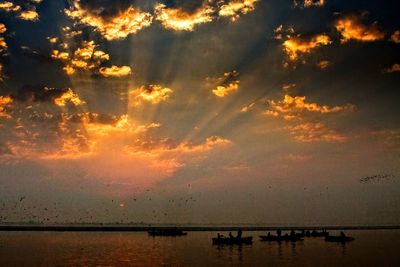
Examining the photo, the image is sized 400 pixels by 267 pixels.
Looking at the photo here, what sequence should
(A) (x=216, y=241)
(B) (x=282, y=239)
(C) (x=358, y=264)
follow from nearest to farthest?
(C) (x=358, y=264)
(A) (x=216, y=241)
(B) (x=282, y=239)

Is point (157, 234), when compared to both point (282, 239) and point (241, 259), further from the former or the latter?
point (241, 259)

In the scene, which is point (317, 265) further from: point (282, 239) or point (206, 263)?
point (282, 239)

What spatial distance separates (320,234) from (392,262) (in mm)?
75041

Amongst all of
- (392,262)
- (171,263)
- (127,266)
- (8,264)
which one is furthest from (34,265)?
(392,262)

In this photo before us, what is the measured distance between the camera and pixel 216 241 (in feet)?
310

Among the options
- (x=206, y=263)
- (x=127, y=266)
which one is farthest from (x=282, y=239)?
(x=127, y=266)

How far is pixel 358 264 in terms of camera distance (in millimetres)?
58969

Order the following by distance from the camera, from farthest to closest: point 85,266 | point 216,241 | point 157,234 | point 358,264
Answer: point 157,234, point 216,241, point 358,264, point 85,266

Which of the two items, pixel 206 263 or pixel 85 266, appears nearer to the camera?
pixel 85 266

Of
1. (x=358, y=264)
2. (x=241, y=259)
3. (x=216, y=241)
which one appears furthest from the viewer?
(x=216, y=241)

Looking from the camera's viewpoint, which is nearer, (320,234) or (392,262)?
(392,262)

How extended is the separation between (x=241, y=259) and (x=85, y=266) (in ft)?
79.4

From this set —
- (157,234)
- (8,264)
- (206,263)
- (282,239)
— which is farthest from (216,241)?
(157,234)

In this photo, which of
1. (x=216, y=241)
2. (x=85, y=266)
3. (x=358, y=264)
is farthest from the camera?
(x=216, y=241)
